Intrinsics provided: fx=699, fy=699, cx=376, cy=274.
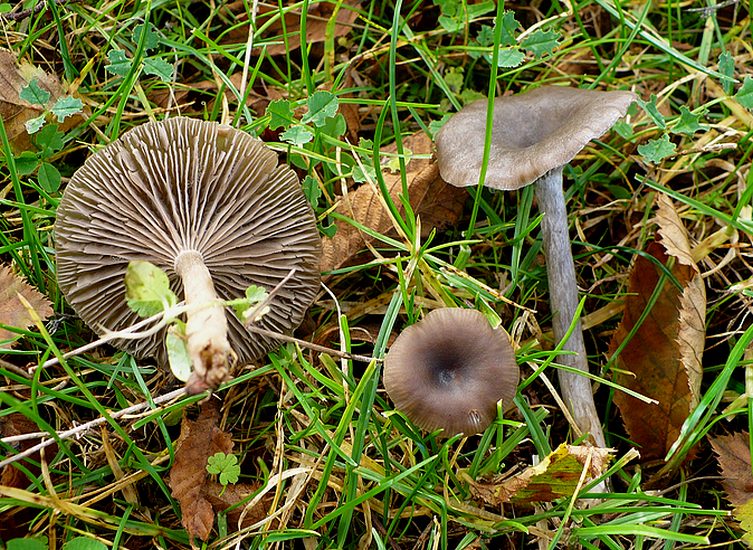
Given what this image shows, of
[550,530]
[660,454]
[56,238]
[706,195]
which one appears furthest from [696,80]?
[56,238]

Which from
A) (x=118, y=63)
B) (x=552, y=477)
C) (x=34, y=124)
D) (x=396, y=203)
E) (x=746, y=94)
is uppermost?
(x=118, y=63)

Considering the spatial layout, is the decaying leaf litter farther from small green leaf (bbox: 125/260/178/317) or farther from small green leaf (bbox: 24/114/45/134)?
small green leaf (bbox: 125/260/178/317)

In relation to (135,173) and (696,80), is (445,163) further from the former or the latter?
(696,80)

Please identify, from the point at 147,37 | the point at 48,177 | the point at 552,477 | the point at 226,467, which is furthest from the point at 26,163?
the point at 552,477

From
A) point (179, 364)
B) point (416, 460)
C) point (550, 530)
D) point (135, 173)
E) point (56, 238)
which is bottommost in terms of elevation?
point (550, 530)

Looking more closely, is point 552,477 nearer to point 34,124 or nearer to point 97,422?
point 97,422

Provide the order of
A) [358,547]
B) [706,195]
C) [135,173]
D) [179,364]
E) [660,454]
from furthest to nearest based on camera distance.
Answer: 1. [706,195]
2. [660,454]
3. [358,547]
4. [135,173]
5. [179,364]
